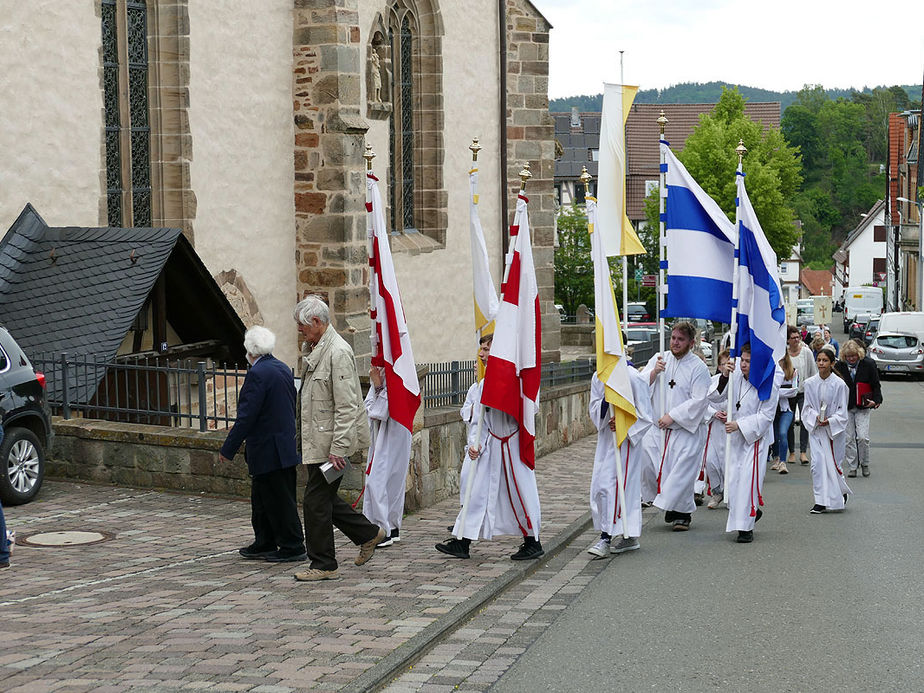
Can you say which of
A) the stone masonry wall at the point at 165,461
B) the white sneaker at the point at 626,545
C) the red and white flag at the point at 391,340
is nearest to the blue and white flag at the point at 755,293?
the white sneaker at the point at 626,545

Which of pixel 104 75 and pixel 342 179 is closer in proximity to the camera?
pixel 104 75

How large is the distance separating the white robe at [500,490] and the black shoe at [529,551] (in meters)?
0.05

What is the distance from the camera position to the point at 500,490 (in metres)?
9.48

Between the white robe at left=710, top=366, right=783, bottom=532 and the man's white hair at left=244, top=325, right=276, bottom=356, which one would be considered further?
the white robe at left=710, top=366, right=783, bottom=532

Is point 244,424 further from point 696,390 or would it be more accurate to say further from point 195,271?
point 195,271

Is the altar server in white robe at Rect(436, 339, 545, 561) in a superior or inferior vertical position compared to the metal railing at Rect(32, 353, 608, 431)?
inferior

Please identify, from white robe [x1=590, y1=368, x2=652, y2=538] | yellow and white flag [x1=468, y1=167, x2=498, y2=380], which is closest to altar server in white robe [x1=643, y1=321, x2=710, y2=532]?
white robe [x1=590, y1=368, x2=652, y2=538]

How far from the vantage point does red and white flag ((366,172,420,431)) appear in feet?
32.8

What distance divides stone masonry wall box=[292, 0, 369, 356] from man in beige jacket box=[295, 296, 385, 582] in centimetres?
920

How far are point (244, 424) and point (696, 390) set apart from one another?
4133 millimetres

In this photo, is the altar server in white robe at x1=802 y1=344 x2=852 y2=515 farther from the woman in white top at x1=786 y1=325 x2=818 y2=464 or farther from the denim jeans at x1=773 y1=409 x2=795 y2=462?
the woman in white top at x1=786 y1=325 x2=818 y2=464

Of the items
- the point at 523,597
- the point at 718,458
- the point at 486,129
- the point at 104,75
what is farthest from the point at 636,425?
the point at 486,129

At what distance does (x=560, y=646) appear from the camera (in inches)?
279

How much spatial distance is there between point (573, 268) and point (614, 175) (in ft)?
118
